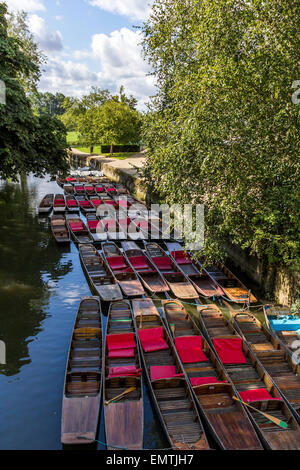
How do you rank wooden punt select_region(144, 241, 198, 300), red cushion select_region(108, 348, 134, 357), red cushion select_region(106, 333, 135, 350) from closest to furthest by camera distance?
red cushion select_region(108, 348, 134, 357) < red cushion select_region(106, 333, 135, 350) < wooden punt select_region(144, 241, 198, 300)

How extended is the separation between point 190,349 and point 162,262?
7842 millimetres

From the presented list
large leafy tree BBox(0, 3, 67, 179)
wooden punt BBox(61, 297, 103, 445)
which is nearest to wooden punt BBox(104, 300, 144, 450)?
wooden punt BBox(61, 297, 103, 445)

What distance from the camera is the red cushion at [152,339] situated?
1205 cm

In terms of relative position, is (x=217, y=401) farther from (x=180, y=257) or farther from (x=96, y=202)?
(x=96, y=202)

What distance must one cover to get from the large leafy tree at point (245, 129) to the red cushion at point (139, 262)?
5.02m

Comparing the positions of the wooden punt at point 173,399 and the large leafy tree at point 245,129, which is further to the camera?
the large leafy tree at point 245,129

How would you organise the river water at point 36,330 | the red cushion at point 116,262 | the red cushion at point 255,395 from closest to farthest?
1. the river water at point 36,330
2. the red cushion at point 255,395
3. the red cushion at point 116,262

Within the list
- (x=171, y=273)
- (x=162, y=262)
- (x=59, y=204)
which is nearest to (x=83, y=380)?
(x=171, y=273)

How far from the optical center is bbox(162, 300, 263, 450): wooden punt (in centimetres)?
862

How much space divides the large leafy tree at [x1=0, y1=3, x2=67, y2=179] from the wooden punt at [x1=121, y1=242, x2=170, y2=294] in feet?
24.4

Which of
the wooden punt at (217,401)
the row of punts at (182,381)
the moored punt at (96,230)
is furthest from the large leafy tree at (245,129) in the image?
the moored punt at (96,230)

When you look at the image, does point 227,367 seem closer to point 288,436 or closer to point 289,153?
point 288,436

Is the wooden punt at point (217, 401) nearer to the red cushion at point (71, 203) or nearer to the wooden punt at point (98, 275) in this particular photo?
the wooden punt at point (98, 275)

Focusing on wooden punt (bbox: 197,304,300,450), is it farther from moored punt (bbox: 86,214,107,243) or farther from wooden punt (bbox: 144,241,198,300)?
moored punt (bbox: 86,214,107,243)
